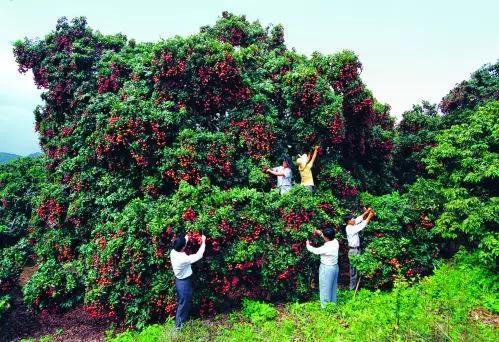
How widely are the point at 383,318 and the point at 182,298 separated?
150 inches

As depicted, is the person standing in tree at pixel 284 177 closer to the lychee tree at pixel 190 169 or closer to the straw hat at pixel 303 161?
the straw hat at pixel 303 161

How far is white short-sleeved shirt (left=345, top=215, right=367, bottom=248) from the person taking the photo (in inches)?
347

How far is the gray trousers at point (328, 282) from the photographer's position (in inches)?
308

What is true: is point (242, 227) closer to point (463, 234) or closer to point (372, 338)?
point (372, 338)

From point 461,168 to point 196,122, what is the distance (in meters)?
7.46

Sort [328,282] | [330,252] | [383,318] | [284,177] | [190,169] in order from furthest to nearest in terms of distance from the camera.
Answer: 1. [284,177]
2. [190,169]
3. [328,282]
4. [330,252]
5. [383,318]

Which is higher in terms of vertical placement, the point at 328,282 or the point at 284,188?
the point at 284,188

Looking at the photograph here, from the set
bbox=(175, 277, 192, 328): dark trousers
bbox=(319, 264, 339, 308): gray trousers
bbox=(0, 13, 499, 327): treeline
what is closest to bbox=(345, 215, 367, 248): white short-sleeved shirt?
bbox=(0, 13, 499, 327): treeline

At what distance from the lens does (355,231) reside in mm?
8859

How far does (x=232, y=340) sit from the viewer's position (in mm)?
6746

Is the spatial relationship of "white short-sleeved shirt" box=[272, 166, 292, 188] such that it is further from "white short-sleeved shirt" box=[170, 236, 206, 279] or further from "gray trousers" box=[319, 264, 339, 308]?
"white short-sleeved shirt" box=[170, 236, 206, 279]

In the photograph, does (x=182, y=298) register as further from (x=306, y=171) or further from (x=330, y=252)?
(x=306, y=171)

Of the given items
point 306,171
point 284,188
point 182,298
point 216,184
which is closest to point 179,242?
point 182,298

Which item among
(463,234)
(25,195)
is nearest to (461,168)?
(463,234)
